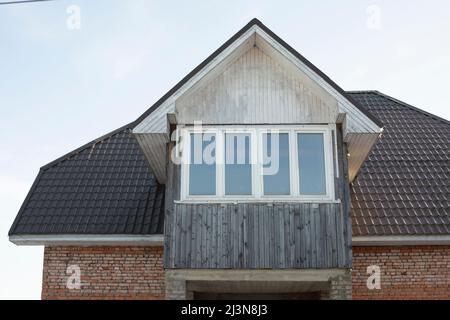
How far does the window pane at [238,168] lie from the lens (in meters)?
11.6

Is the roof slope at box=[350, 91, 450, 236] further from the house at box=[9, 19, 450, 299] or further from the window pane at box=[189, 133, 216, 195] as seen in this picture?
the window pane at box=[189, 133, 216, 195]

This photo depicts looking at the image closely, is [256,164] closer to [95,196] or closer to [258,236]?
[258,236]

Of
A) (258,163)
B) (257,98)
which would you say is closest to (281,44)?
(257,98)

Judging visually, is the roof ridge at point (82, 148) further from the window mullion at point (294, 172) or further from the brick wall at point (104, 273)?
the window mullion at point (294, 172)

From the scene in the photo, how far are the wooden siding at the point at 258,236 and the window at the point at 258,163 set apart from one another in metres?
0.27

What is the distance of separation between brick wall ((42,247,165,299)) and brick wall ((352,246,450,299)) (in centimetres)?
440

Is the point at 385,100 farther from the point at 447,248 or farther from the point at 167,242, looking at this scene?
the point at 167,242

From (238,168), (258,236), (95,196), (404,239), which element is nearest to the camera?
(258,236)

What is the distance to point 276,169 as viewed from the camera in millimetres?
11688

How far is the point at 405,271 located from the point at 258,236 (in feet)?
13.7

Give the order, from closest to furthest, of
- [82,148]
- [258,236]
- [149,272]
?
[258,236]
[149,272]
[82,148]

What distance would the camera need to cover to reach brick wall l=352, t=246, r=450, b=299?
1333cm
